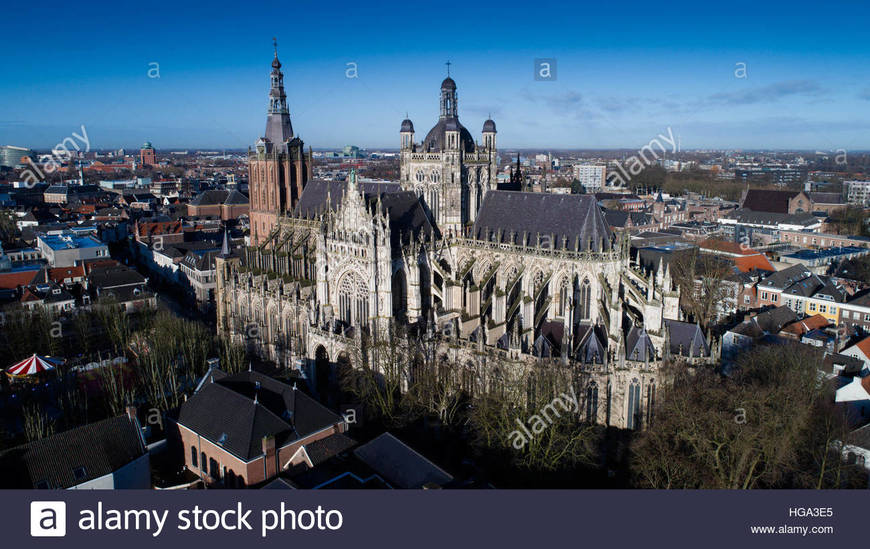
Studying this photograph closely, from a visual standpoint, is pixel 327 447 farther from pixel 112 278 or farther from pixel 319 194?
pixel 112 278

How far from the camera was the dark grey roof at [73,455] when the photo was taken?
107 feet

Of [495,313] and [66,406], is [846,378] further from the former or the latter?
[66,406]

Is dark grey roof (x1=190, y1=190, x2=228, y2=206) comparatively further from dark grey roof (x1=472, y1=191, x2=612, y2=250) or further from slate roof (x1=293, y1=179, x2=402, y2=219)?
dark grey roof (x1=472, y1=191, x2=612, y2=250)

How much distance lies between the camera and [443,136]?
187ft

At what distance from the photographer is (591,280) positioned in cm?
4750

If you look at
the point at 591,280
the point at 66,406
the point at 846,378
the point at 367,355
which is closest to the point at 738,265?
the point at 846,378

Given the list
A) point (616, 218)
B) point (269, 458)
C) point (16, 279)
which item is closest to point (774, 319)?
point (269, 458)

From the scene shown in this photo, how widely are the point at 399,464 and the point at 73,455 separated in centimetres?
1906

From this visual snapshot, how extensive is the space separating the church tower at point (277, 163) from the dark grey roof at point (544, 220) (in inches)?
1045

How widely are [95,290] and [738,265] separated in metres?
89.8

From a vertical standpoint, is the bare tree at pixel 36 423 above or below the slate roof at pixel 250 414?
below

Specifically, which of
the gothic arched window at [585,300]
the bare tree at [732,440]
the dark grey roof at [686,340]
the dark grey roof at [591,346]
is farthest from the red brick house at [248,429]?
the dark grey roof at [686,340]

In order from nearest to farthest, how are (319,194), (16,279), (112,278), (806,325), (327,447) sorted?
(327,447)
(806,325)
(319,194)
(112,278)
(16,279)

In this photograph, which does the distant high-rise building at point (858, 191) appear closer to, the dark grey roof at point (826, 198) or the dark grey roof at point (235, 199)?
the dark grey roof at point (826, 198)
